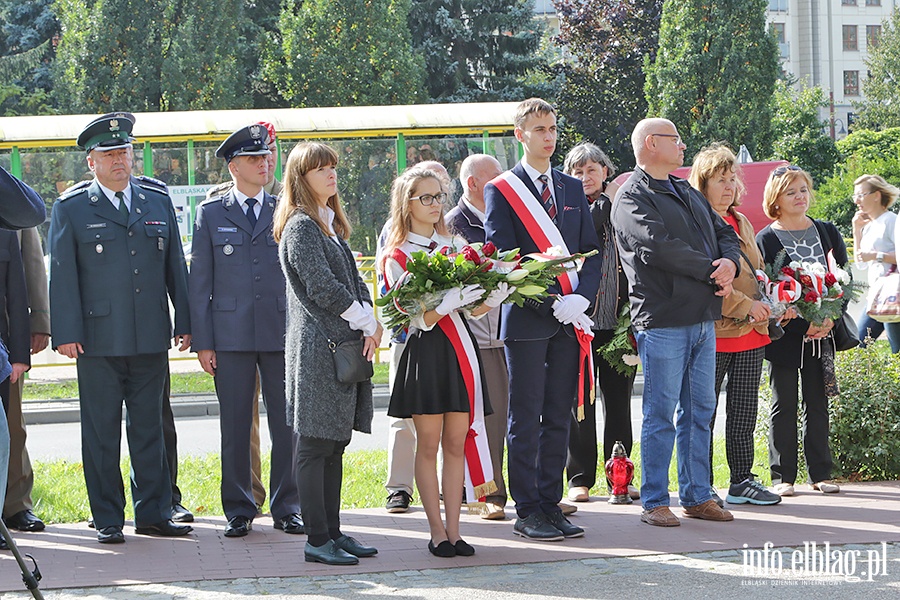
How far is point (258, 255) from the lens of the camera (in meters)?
6.87

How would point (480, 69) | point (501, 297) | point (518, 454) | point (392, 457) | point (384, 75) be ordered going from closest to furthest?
point (501, 297), point (518, 454), point (392, 457), point (384, 75), point (480, 69)

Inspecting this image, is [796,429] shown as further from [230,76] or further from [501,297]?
[230,76]

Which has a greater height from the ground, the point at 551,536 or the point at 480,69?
the point at 480,69

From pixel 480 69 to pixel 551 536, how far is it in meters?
33.0

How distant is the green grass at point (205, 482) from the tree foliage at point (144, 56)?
20.8m

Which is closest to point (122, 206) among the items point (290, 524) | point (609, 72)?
point (290, 524)

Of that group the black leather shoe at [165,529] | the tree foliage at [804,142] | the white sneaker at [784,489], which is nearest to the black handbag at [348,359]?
the black leather shoe at [165,529]

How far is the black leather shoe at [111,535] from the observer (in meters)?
6.53

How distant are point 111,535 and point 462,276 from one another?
2431 mm

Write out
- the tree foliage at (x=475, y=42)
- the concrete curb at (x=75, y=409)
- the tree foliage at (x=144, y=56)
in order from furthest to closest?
the tree foliage at (x=475, y=42) → the tree foliage at (x=144, y=56) → the concrete curb at (x=75, y=409)

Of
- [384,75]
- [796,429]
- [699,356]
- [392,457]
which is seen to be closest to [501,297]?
[699,356]

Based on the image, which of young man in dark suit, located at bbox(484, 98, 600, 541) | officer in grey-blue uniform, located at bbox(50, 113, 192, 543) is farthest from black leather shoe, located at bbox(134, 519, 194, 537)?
young man in dark suit, located at bbox(484, 98, 600, 541)

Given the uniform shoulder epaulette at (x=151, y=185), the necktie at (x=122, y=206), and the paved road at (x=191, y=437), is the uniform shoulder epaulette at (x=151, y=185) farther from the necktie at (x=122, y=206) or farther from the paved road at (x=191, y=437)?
the paved road at (x=191, y=437)

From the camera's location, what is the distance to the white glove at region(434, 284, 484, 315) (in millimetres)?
5832
